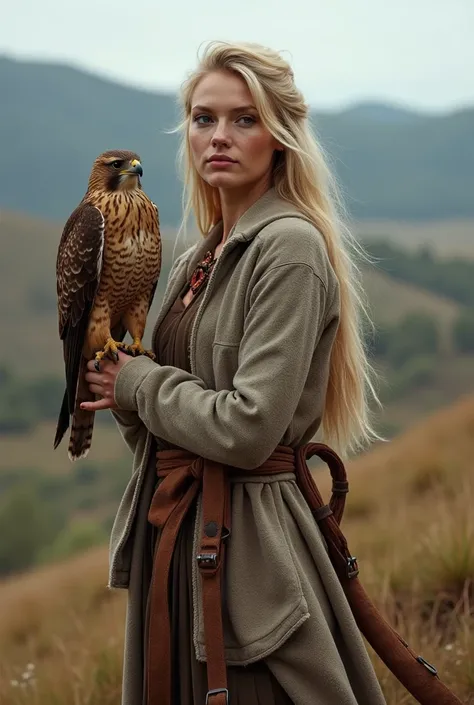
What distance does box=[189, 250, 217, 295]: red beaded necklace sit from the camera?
8.32 ft

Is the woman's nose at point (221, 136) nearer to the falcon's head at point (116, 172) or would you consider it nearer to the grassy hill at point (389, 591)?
the falcon's head at point (116, 172)

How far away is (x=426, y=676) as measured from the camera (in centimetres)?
245

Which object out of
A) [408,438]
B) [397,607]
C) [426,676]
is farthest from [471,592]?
[408,438]

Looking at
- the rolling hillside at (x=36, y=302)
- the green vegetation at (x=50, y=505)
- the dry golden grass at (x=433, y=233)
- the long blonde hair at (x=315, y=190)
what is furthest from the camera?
the dry golden grass at (x=433, y=233)

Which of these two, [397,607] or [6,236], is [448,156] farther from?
[397,607]

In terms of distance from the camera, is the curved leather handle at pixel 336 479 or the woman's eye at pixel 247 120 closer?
the woman's eye at pixel 247 120

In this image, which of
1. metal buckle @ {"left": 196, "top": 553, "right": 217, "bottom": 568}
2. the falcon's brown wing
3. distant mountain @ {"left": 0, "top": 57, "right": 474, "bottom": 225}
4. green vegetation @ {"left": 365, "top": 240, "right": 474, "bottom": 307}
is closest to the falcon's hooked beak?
the falcon's brown wing

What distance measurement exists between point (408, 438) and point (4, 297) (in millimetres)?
72300

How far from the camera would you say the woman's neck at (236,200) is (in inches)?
98.8

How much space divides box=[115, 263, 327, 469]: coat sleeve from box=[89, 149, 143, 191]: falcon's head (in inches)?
30.3

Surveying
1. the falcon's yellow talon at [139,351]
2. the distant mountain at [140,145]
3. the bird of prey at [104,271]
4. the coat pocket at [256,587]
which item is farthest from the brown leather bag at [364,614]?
the distant mountain at [140,145]

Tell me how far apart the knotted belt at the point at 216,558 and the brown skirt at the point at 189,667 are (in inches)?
2.2

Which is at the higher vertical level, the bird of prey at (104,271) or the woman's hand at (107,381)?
the bird of prey at (104,271)

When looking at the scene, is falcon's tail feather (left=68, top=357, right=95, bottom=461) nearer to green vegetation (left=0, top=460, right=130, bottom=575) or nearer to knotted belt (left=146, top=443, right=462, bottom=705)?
knotted belt (left=146, top=443, right=462, bottom=705)
